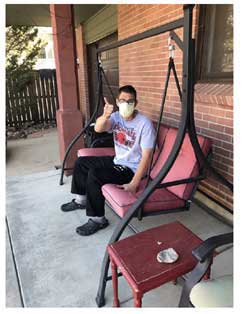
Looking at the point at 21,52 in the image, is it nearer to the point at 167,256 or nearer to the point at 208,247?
the point at 167,256

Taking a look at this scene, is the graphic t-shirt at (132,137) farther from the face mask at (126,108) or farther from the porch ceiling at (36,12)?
the porch ceiling at (36,12)

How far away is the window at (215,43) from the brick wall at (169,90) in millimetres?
92

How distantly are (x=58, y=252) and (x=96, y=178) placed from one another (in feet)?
2.09

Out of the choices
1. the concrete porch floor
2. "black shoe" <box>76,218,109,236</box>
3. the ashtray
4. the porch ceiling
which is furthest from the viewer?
the porch ceiling

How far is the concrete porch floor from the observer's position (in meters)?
1.62

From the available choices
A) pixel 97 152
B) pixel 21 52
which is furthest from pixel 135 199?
pixel 21 52

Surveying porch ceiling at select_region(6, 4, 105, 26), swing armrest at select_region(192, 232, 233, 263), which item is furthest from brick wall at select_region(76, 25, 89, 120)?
swing armrest at select_region(192, 232, 233, 263)

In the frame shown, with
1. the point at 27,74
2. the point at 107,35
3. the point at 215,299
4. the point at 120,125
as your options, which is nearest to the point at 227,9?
the point at 120,125

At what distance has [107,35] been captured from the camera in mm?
5086

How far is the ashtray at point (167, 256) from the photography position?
1266 millimetres

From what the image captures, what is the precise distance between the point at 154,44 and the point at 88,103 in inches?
167

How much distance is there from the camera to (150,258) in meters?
1.29

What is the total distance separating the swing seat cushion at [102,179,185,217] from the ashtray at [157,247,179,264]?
49 cm

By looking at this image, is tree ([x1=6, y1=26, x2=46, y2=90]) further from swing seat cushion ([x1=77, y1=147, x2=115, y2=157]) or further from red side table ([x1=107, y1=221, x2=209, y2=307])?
red side table ([x1=107, y1=221, x2=209, y2=307])
